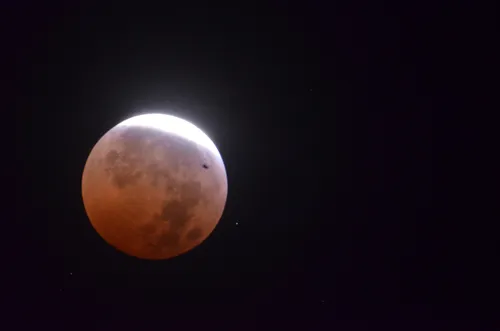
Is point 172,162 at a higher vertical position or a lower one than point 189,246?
higher

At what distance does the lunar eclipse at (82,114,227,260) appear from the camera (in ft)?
13.1

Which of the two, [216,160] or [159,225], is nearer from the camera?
[159,225]

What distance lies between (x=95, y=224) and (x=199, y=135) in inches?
48.5

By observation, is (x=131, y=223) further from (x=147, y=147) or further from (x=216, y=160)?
(x=216, y=160)

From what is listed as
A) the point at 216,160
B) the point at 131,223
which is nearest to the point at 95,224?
the point at 131,223

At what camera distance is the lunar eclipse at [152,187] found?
4.00 metres

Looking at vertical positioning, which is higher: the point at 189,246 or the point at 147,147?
the point at 147,147

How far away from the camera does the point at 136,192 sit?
13.0 feet

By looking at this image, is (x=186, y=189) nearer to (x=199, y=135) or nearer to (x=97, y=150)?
(x=199, y=135)

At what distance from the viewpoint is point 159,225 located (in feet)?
13.3

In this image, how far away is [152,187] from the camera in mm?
3969

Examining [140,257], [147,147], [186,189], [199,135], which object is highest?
[199,135]

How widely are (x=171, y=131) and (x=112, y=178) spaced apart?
2.10 feet

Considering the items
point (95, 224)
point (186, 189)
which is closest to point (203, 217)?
point (186, 189)
